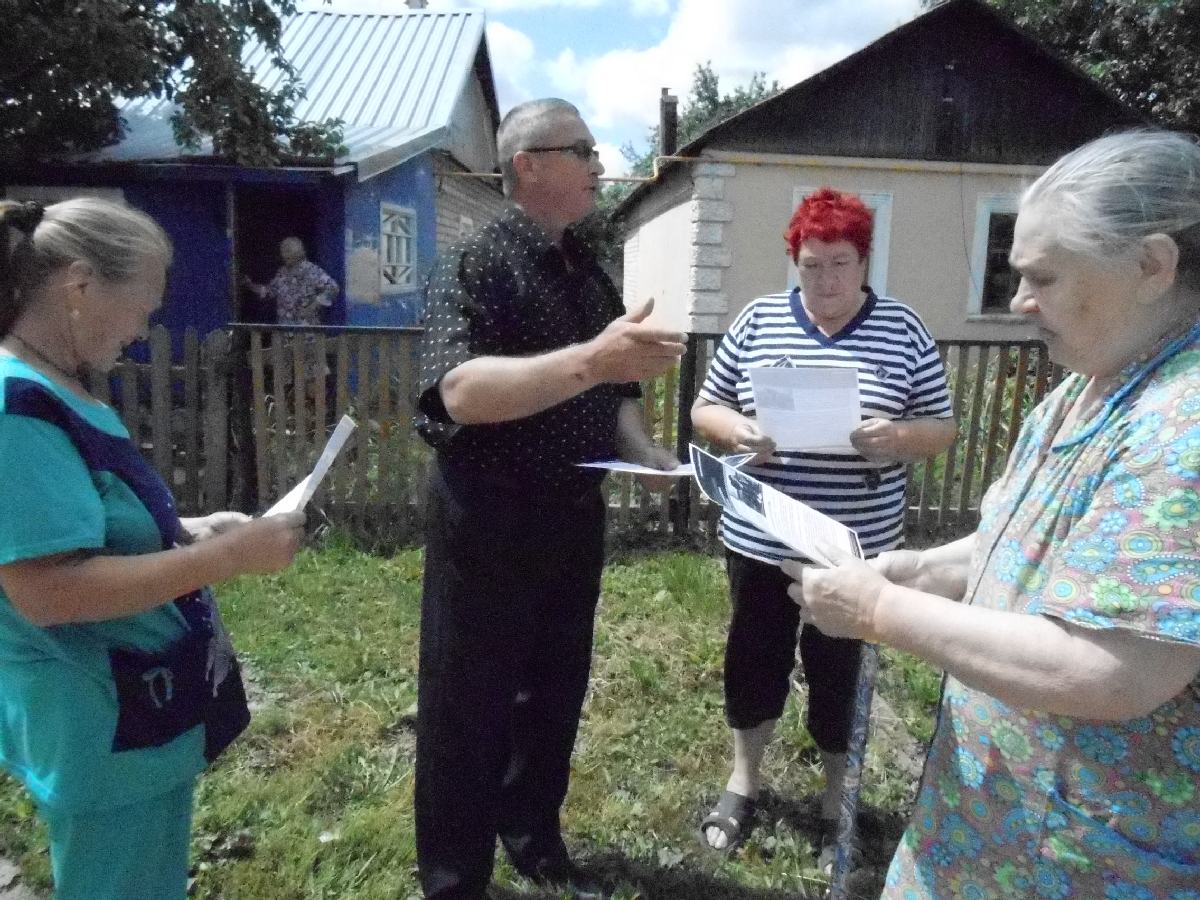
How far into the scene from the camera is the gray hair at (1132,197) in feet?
3.71

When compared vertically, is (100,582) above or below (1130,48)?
below

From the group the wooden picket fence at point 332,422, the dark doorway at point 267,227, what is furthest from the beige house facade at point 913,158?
the wooden picket fence at point 332,422

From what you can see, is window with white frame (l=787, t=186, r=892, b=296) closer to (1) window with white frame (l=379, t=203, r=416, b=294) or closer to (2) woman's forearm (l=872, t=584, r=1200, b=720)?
(1) window with white frame (l=379, t=203, r=416, b=294)

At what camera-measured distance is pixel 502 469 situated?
2.08 m

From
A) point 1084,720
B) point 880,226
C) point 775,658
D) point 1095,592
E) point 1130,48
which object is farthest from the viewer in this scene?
point 1130,48

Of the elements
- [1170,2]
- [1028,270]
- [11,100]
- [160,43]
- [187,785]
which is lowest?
[187,785]

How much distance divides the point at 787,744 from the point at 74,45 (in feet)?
25.7

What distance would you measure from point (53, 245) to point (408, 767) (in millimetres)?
2173

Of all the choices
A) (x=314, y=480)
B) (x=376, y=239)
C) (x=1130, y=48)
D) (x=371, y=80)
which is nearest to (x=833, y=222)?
(x=314, y=480)

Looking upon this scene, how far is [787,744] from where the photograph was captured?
3.23 meters

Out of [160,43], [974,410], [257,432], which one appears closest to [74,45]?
[160,43]

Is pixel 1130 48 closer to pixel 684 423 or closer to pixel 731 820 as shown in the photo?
pixel 684 423

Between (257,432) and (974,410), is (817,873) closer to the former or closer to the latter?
(974,410)

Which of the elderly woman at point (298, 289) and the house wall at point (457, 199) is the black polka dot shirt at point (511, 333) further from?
the house wall at point (457, 199)
